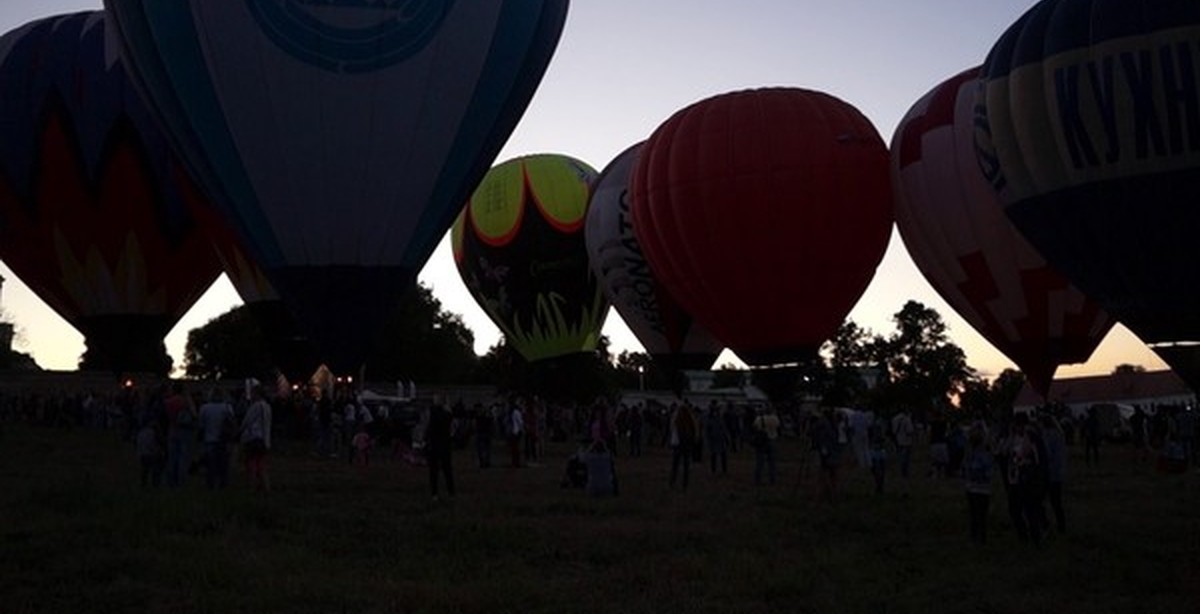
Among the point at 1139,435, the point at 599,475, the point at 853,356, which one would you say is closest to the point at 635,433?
the point at 1139,435

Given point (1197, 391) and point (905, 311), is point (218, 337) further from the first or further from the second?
point (1197, 391)

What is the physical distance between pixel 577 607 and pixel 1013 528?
5770mm

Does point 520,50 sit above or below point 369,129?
above

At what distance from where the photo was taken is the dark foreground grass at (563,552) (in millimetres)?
7523

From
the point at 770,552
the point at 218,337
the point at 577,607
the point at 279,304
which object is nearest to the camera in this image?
the point at 577,607

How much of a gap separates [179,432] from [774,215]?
12.1m

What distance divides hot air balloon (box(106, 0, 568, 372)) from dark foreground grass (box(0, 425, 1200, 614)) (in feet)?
9.12

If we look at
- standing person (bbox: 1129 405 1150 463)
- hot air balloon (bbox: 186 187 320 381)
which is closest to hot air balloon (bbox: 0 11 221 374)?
hot air balloon (bbox: 186 187 320 381)

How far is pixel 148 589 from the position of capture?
755 centimetres

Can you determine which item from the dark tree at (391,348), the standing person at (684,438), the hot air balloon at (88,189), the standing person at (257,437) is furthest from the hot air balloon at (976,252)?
the dark tree at (391,348)

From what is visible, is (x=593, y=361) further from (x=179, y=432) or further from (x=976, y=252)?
(x=179, y=432)

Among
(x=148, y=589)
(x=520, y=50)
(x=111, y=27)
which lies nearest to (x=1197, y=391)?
(x=520, y=50)

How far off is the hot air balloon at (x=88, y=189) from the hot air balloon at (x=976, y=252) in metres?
14.0

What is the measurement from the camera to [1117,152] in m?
15.1
